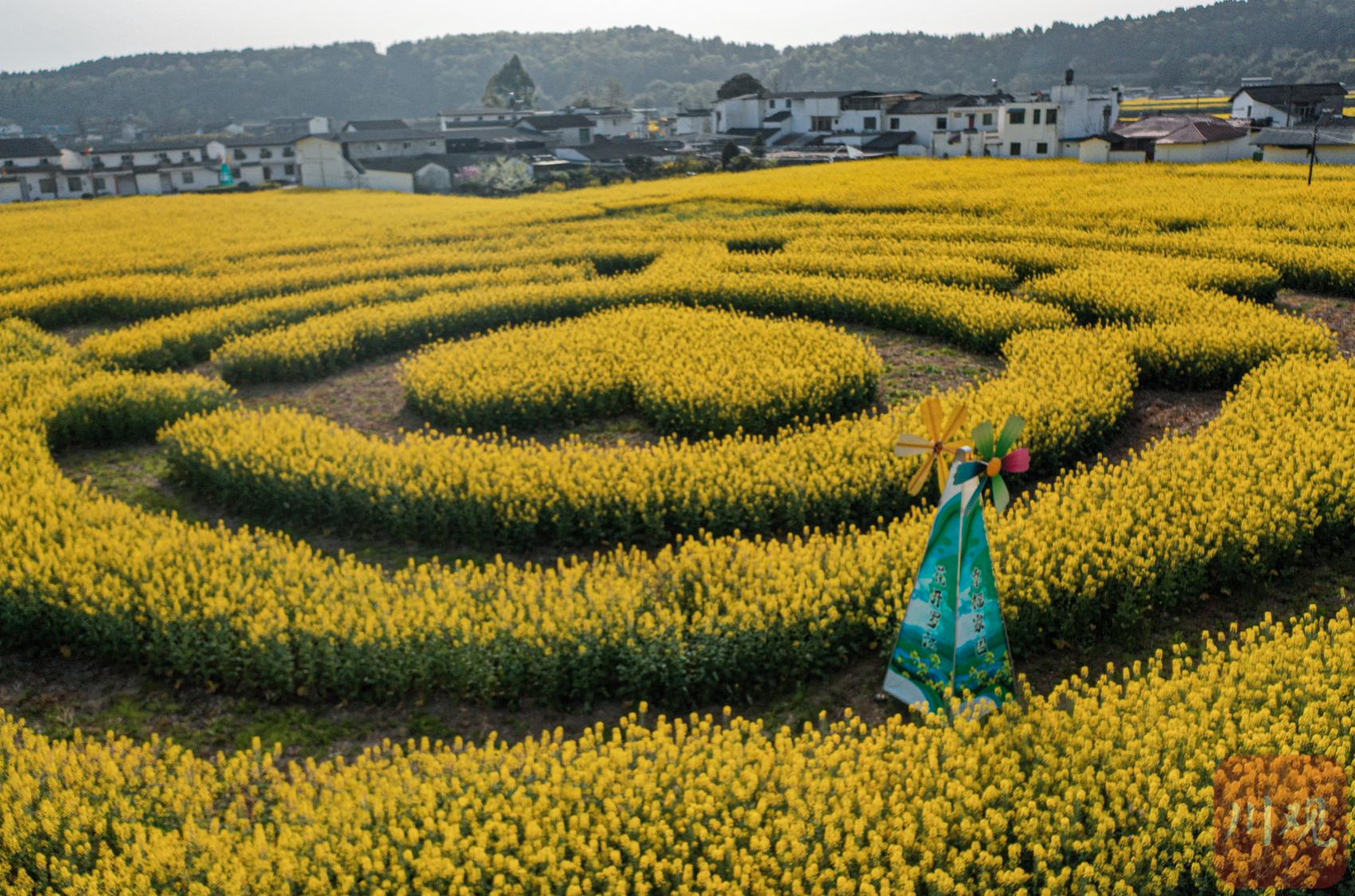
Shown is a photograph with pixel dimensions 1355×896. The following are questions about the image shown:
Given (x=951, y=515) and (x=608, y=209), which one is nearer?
(x=951, y=515)

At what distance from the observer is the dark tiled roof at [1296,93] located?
222ft

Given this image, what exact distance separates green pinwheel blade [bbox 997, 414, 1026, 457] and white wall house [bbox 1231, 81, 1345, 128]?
236 ft

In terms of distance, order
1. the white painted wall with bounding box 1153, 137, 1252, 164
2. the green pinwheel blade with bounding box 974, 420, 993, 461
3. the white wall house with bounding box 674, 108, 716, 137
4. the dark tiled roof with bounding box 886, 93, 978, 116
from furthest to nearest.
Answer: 1. the white wall house with bounding box 674, 108, 716, 137
2. the dark tiled roof with bounding box 886, 93, 978, 116
3. the white painted wall with bounding box 1153, 137, 1252, 164
4. the green pinwheel blade with bounding box 974, 420, 993, 461

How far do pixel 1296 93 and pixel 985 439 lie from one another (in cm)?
7678

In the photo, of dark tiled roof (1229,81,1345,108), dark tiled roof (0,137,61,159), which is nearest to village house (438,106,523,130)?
dark tiled roof (0,137,61,159)

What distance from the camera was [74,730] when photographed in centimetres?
879

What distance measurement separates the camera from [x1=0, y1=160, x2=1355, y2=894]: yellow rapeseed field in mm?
6266

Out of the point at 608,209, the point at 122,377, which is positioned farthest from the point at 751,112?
the point at 122,377

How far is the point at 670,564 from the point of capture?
33.0 feet

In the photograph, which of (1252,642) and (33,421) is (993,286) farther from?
(33,421)

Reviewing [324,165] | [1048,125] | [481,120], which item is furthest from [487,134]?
[1048,125]

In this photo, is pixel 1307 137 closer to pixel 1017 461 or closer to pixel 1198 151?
pixel 1198 151

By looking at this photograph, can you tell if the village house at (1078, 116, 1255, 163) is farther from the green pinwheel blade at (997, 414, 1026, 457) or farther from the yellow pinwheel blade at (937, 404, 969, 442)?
the green pinwheel blade at (997, 414, 1026, 457)

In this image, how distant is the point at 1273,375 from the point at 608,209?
31.0 meters
